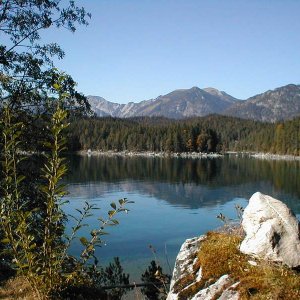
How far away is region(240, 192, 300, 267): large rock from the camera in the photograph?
20.1 ft

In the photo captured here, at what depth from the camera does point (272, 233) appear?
245 inches

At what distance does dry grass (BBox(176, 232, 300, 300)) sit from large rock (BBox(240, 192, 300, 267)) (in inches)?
7.4

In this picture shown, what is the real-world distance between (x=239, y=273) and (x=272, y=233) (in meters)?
0.88

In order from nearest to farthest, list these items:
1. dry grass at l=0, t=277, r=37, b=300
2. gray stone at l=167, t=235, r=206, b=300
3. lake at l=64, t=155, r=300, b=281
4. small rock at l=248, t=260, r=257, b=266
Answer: small rock at l=248, t=260, r=257, b=266
gray stone at l=167, t=235, r=206, b=300
dry grass at l=0, t=277, r=37, b=300
lake at l=64, t=155, r=300, b=281

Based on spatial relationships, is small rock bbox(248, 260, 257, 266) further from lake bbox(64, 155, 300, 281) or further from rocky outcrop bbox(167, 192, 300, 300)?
lake bbox(64, 155, 300, 281)

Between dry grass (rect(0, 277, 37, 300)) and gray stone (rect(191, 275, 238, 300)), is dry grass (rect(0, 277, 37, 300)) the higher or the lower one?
the lower one

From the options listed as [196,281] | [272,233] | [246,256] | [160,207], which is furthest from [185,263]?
[160,207]

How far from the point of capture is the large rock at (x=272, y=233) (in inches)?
241

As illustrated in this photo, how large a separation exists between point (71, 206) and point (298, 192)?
3728cm

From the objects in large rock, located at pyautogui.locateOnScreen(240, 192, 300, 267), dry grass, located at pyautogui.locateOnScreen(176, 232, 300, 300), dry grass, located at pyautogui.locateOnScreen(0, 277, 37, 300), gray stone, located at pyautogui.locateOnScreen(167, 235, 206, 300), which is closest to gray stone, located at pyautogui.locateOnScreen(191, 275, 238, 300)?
dry grass, located at pyautogui.locateOnScreen(176, 232, 300, 300)

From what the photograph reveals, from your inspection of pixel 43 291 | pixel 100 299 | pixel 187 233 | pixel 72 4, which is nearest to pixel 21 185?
pixel 100 299

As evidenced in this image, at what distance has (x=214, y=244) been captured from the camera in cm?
698

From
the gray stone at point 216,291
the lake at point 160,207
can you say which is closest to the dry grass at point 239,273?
the gray stone at point 216,291

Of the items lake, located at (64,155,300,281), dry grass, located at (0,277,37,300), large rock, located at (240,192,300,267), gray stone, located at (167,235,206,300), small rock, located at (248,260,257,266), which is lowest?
lake, located at (64,155,300,281)
